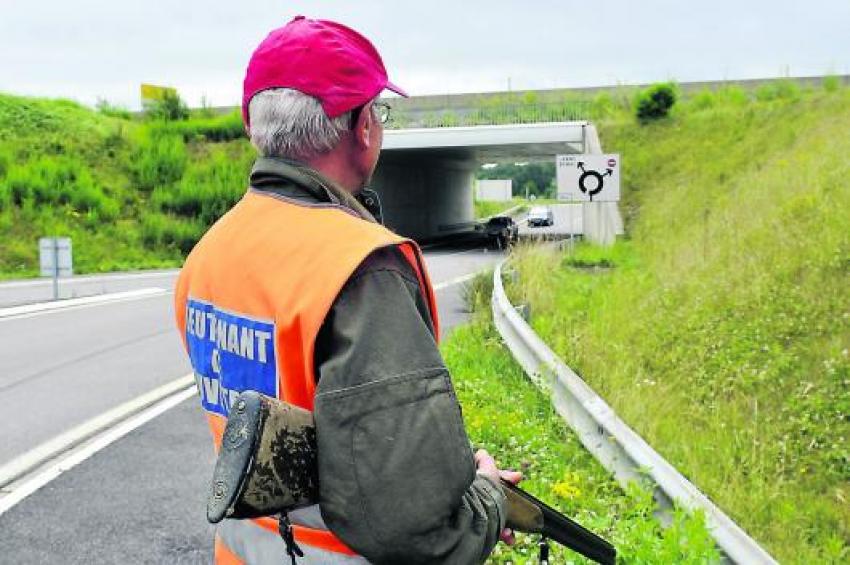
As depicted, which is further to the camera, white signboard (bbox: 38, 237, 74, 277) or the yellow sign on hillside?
the yellow sign on hillside

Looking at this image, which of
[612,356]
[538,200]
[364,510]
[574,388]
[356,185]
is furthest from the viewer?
[538,200]

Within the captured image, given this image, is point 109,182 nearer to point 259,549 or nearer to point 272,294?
point 259,549

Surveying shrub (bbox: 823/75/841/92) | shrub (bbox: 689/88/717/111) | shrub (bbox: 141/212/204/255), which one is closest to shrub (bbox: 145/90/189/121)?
shrub (bbox: 141/212/204/255)

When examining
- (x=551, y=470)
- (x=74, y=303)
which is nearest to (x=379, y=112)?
(x=551, y=470)

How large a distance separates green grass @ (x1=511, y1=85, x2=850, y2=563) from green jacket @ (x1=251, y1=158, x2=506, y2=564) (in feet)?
11.2

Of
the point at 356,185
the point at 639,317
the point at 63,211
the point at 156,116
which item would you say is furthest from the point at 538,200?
the point at 356,185

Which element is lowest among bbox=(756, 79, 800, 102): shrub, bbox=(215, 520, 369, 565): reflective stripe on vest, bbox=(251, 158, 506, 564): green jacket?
bbox=(215, 520, 369, 565): reflective stripe on vest

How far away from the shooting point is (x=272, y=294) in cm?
165

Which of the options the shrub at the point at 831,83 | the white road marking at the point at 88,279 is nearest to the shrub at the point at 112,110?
the white road marking at the point at 88,279

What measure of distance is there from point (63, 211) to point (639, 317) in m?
20.8

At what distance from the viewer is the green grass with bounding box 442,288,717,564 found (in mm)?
3475

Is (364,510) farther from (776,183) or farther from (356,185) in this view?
(776,183)

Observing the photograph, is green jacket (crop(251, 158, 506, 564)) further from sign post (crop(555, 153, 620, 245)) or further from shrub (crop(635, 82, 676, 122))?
shrub (crop(635, 82, 676, 122))

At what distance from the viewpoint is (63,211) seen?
25891 mm
